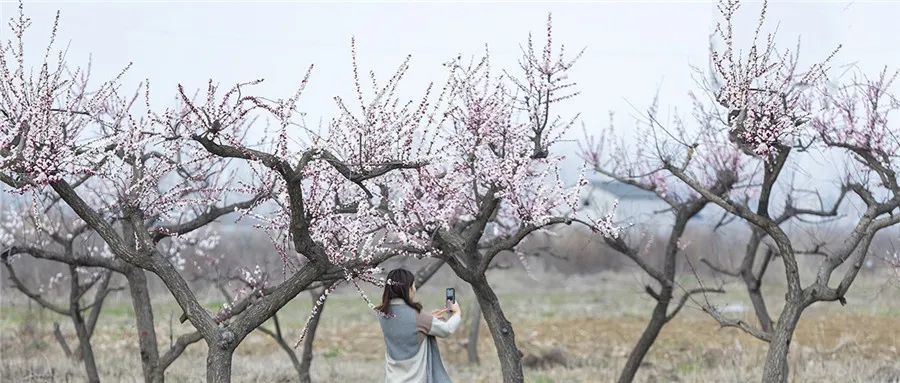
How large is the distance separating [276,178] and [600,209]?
11.8ft

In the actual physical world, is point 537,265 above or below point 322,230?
above

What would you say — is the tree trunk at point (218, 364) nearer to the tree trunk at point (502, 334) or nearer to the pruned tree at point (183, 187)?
the pruned tree at point (183, 187)

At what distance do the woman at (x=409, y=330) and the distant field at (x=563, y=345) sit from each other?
4.51 metres

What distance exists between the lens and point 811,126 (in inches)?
370

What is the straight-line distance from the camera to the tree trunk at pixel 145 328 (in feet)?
31.4

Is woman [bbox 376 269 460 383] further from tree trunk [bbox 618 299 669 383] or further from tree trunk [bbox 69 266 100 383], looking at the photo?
tree trunk [bbox 69 266 100 383]

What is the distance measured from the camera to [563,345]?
63.4 ft

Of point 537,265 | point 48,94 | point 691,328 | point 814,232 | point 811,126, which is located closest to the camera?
point 48,94

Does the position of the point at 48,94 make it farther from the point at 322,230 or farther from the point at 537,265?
the point at 537,265

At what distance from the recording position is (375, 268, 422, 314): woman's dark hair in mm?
7555

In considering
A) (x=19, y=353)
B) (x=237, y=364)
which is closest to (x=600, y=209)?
(x=237, y=364)

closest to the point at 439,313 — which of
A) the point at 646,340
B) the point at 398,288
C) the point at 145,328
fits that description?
the point at 398,288

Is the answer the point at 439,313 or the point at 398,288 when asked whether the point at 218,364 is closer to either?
the point at 398,288

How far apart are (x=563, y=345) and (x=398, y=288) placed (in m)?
12.1
